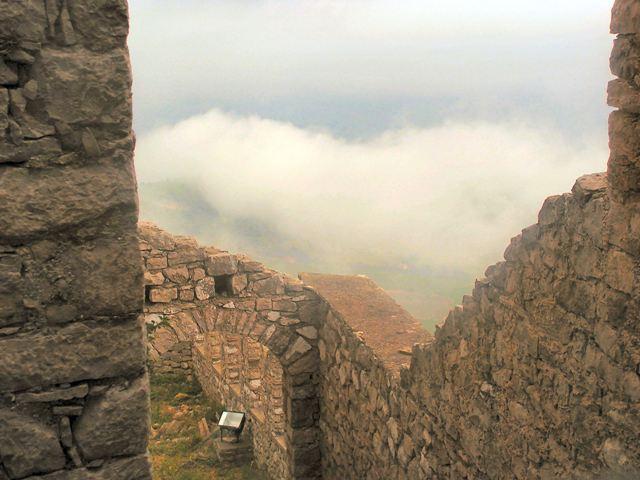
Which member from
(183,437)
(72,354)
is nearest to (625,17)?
(72,354)

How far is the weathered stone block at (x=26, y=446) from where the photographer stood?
166 centimetres

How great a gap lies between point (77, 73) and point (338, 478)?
18.7 feet

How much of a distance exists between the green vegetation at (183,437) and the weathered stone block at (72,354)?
708cm

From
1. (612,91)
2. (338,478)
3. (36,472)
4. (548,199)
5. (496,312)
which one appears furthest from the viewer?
(338,478)

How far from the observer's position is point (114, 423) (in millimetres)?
1752

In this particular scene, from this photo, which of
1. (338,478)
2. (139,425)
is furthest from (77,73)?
(338,478)

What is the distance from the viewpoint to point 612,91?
2.12 m

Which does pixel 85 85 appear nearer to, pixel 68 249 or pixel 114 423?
pixel 68 249

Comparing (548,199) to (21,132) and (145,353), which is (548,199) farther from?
(21,132)

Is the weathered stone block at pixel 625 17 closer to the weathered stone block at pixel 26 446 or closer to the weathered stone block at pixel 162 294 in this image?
the weathered stone block at pixel 26 446

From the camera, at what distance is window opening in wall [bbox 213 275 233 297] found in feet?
21.7

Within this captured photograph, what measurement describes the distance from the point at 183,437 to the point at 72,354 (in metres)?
8.44

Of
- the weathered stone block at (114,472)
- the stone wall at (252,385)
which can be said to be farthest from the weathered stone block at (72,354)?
the stone wall at (252,385)

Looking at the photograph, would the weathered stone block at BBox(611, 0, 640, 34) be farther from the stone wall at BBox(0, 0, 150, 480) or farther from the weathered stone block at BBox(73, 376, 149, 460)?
the weathered stone block at BBox(73, 376, 149, 460)
